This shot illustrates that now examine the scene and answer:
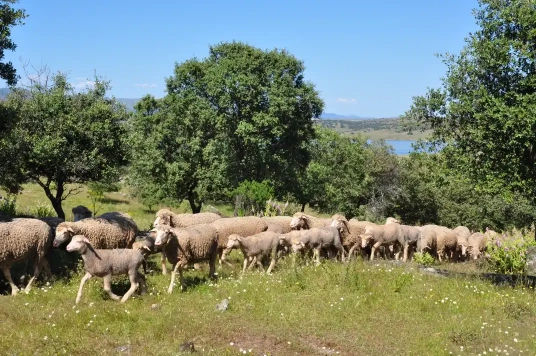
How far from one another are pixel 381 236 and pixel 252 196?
1094 centimetres

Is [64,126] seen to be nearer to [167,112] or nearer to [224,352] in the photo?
[224,352]

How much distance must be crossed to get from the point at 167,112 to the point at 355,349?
98.7 feet

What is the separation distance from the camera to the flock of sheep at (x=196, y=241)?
13.0 meters

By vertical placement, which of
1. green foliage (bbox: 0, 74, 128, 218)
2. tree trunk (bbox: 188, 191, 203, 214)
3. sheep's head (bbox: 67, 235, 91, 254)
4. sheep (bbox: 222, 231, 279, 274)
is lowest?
tree trunk (bbox: 188, 191, 203, 214)

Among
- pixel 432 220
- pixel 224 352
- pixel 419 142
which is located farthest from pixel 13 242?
pixel 432 220

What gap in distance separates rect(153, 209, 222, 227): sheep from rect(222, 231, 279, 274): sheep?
3.53 metres

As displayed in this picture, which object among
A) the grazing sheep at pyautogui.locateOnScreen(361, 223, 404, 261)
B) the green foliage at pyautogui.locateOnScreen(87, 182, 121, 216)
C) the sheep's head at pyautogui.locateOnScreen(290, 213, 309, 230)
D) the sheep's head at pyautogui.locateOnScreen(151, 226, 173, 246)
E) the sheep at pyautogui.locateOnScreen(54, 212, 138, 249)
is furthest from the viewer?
the green foliage at pyautogui.locateOnScreen(87, 182, 121, 216)

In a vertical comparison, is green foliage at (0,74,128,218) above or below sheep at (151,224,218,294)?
above

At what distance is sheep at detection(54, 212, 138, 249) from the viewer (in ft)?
51.1

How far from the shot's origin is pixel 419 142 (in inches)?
679

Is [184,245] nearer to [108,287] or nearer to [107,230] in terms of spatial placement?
[108,287]

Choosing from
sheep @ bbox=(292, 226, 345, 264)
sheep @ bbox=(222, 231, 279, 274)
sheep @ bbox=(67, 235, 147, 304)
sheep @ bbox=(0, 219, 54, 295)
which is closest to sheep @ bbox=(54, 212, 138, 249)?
sheep @ bbox=(0, 219, 54, 295)

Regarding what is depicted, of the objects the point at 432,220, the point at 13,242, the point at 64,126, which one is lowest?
the point at 432,220

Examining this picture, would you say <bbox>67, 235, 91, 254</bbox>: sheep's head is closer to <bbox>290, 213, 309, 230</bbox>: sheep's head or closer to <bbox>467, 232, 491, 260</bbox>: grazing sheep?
<bbox>290, 213, 309, 230</bbox>: sheep's head
